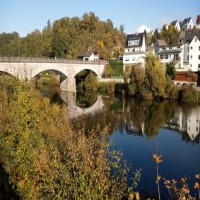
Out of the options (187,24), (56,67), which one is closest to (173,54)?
(56,67)

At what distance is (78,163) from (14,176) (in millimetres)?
4491

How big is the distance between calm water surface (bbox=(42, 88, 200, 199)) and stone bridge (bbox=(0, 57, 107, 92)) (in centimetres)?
924

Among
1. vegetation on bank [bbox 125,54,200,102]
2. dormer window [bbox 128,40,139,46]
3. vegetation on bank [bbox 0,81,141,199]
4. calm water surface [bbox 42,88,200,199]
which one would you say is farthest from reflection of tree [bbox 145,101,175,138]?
dormer window [bbox 128,40,139,46]

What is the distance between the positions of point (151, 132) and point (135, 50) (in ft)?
136

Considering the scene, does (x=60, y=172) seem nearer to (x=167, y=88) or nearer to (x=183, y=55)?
(x=167, y=88)

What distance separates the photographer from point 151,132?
2739cm

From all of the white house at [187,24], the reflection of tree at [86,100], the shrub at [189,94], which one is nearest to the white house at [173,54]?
the shrub at [189,94]

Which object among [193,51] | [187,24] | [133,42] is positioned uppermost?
[187,24]

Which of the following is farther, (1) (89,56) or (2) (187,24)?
(2) (187,24)

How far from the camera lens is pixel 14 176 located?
440 inches

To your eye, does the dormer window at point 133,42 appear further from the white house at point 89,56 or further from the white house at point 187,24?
the white house at point 187,24

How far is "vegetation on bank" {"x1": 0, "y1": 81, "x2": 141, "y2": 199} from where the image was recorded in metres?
7.15

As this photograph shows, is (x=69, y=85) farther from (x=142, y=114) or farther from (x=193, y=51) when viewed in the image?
(x=193, y=51)

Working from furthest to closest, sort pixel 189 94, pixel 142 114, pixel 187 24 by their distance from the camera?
pixel 187 24
pixel 189 94
pixel 142 114
